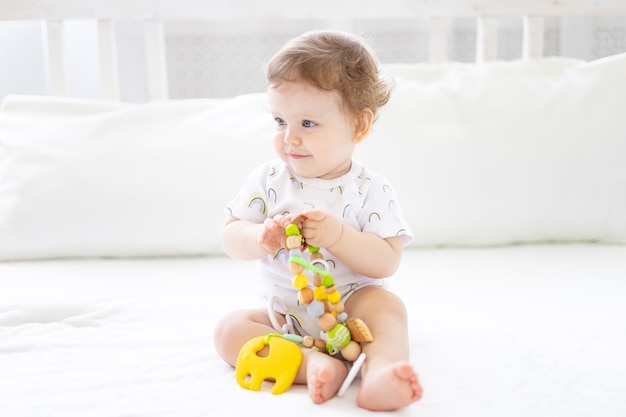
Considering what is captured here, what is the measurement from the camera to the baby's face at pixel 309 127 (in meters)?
0.89

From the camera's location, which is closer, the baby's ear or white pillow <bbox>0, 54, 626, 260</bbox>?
the baby's ear

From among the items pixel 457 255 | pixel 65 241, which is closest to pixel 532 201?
pixel 457 255

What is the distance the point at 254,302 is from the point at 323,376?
42cm

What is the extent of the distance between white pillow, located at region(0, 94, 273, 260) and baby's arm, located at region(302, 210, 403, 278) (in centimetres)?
60

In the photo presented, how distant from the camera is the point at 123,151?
147cm

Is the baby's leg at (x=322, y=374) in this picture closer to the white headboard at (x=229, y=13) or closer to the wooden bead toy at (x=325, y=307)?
the wooden bead toy at (x=325, y=307)

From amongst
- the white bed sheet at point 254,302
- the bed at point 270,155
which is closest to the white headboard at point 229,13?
the bed at point 270,155

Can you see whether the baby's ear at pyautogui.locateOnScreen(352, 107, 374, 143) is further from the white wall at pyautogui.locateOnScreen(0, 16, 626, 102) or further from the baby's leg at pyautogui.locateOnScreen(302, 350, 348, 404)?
the white wall at pyautogui.locateOnScreen(0, 16, 626, 102)

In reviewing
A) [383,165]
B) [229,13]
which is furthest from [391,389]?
[229,13]

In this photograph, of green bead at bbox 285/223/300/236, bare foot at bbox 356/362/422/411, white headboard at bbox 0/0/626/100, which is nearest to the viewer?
bare foot at bbox 356/362/422/411

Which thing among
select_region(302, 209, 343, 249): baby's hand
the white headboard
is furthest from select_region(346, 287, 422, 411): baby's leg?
the white headboard

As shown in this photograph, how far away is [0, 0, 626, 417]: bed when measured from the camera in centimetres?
112

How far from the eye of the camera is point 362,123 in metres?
0.95

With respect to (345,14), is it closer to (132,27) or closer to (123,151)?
(123,151)
